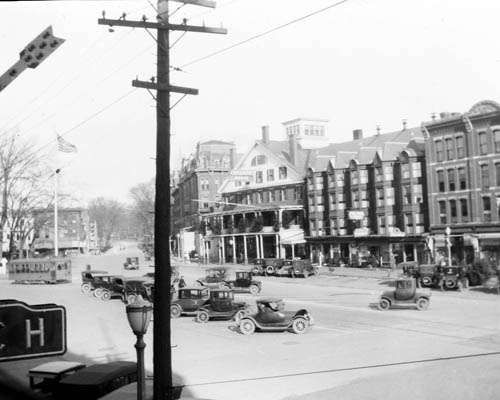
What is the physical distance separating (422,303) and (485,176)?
21.1 metres

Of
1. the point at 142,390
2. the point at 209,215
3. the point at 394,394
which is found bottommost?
the point at 394,394

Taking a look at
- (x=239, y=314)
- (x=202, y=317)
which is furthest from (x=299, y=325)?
(x=202, y=317)

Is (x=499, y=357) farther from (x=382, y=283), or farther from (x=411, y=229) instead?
(x=411, y=229)

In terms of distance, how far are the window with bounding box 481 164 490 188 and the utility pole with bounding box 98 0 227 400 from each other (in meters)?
37.7

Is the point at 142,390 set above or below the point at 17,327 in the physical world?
below

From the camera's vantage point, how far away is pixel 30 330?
741cm

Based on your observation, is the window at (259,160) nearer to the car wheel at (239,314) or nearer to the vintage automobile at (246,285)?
the vintage automobile at (246,285)

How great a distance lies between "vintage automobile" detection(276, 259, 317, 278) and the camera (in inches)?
1924

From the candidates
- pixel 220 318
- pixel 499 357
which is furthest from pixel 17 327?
pixel 220 318

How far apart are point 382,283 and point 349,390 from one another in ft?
96.6

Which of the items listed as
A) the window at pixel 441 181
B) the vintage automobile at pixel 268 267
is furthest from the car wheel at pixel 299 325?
the vintage automobile at pixel 268 267

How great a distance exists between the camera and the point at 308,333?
70.2ft

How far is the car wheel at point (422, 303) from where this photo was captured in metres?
26.8

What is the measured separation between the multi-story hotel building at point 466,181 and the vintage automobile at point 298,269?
Result: 1022 centimetres
